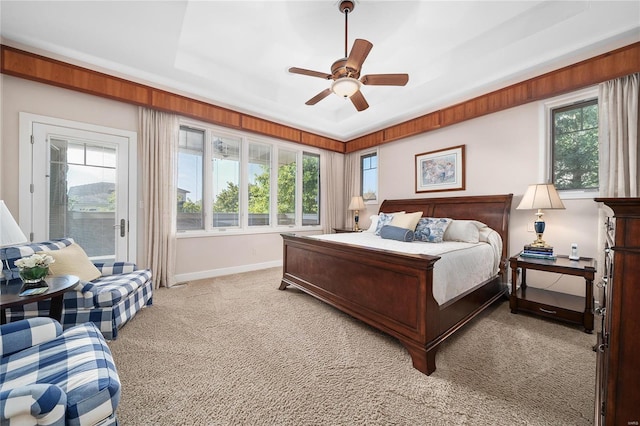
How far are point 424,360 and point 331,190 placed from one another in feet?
13.9

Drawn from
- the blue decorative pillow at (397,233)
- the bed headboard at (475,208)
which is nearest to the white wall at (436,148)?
the bed headboard at (475,208)

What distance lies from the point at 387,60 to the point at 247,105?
2.31 meters

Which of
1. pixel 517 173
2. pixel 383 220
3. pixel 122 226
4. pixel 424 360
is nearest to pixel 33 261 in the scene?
pixel 122 226

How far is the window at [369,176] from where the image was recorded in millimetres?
5212

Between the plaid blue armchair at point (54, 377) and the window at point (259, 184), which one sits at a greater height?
the window at point (259, 184)

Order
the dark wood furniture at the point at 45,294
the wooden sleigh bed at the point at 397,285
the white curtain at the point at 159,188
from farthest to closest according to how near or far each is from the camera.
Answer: the white curtain at the point at 159,188 < the wooden sleigh bed at the point at 397,285 < the dark wood furniture at the point at 45,294

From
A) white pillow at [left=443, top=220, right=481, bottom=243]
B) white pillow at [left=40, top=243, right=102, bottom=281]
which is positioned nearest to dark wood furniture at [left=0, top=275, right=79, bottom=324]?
white pillow at [left=40, top=243, right=102, bottom=281]

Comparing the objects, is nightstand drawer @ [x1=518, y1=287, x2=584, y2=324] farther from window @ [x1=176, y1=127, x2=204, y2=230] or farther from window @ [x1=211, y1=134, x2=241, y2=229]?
window @ [x1=176, y1=127, x2=204, y2=230]

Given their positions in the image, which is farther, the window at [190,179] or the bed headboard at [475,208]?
the window at [190,179]

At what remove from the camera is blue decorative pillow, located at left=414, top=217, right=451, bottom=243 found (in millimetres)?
3029

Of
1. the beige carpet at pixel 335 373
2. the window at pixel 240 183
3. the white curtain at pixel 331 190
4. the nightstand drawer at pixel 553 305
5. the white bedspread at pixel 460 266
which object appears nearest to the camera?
the beige carpet at pixel 335 373

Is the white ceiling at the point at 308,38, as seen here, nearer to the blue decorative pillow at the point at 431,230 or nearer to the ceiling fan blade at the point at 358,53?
the ceiling fan blade at the point at 358,53

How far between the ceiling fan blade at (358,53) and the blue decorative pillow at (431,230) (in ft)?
6.64

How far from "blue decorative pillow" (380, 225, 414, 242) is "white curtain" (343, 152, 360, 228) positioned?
7.82 feet
